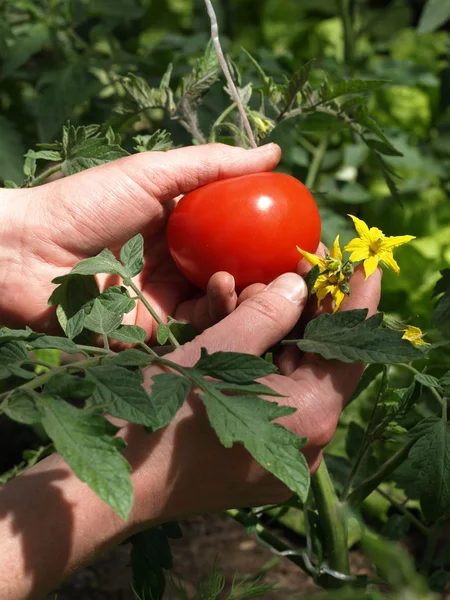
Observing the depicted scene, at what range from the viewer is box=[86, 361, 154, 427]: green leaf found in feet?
2.06

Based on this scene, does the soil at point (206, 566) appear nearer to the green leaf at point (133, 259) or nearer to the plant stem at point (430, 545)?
the plant stem at point (430, 545)

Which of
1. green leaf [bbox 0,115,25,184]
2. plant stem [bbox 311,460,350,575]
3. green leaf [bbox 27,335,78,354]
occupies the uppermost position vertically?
green leaf [bbox 27,335,78,354]

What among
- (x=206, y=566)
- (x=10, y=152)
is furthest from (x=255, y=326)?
(x=10, y=152)

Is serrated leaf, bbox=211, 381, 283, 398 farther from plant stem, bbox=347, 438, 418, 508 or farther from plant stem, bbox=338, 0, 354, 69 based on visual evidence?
plant stem, bbox=338, 0, 354, 69

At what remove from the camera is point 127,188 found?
1.02 m

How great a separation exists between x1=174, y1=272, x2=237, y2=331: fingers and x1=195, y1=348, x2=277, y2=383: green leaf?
0.24 metres

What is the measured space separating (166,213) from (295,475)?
562mm

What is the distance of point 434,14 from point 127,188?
30.0 inches

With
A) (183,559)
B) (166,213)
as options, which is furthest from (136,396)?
(183,559)

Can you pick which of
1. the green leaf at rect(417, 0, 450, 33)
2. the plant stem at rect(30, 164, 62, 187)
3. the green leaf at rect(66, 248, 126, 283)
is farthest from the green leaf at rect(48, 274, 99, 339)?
the green leaf at rect(417, 0, 450, 33)

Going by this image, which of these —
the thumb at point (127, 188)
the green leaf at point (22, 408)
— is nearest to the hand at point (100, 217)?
the thumb at point (127, 188)

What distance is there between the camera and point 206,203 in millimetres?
947

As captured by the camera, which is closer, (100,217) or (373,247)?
(373,247)

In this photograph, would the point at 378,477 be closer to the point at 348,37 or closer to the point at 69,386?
the point at 69,386
